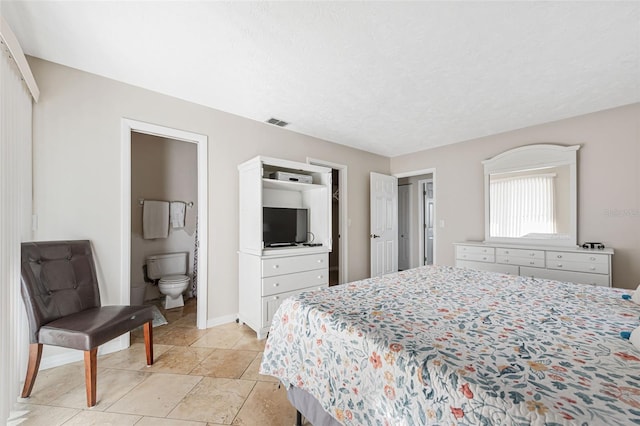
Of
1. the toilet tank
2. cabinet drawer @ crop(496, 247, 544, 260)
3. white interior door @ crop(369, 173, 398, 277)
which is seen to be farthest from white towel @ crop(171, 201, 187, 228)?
cabinet drawer @ crop(496, 247, 544, 260)

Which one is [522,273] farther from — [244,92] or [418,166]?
[244,92]

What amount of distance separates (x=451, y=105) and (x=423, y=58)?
1.01 meters

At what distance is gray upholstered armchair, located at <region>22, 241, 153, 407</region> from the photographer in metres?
1.63

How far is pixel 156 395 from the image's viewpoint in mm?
1718

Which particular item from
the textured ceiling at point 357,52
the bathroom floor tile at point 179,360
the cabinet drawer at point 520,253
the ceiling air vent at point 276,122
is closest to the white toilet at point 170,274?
the bathroom floor tile at point 179,360

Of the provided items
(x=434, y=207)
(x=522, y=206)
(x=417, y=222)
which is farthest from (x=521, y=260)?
(x=417, y=222)

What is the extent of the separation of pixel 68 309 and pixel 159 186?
2186 mm

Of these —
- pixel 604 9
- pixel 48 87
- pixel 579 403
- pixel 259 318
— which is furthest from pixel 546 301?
pixel 48 87

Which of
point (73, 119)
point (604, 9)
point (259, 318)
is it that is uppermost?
point (604, 9)

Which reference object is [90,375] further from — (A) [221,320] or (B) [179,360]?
(A) [221,320]

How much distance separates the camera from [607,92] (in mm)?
→ 2408

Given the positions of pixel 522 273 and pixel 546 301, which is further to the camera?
pixel 522 273

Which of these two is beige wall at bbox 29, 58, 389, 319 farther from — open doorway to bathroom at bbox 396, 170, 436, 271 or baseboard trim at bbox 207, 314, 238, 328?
open doorway to bathroom at bbox 396, 170, 436, 271

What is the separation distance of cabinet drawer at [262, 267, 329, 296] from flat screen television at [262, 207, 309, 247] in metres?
0.43
